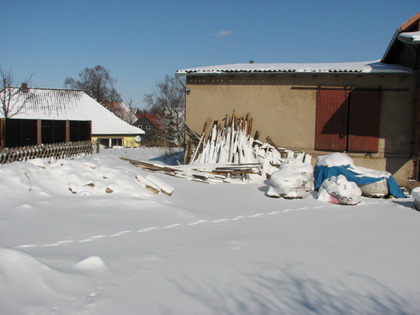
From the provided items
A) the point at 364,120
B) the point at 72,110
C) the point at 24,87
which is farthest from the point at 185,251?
the point at 24,87

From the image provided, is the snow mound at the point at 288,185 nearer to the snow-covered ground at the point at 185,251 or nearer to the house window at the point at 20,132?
the snow-covered ground at the point at 185,251

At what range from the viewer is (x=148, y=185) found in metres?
8.69

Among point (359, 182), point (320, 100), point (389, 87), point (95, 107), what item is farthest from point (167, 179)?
point (95, 107)

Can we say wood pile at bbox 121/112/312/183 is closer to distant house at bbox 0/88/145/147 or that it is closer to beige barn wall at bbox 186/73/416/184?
beige barn wall at bbox 186/73/416/184

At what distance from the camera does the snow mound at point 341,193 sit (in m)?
8.63

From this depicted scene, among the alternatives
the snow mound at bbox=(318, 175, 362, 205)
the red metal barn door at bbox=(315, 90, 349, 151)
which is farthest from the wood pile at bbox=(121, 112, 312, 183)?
the snow mound at bbox=(318, 175, 362, 205)

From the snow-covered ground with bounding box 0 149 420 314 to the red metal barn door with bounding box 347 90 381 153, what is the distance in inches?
180

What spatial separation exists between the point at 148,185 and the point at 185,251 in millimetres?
4103

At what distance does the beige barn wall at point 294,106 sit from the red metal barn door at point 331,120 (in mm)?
236

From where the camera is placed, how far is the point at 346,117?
1279 cm

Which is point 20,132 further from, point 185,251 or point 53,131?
point 185,251

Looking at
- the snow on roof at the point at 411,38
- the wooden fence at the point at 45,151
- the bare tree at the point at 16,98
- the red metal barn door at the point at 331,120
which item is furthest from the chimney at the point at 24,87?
the snow on roof at the point at 411,38

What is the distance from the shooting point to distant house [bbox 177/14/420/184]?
12398mm

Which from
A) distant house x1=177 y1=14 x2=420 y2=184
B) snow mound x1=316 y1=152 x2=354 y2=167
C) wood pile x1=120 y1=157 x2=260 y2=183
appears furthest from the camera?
distant house x1=177 y1=14 x2=420 y2=184
